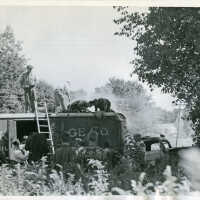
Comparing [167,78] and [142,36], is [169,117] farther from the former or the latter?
[142,36]

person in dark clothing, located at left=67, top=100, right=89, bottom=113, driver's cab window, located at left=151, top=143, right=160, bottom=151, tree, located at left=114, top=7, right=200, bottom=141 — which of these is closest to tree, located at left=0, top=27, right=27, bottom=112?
person in dark clothing, located at left=67, top=100, right=89, bottom=113

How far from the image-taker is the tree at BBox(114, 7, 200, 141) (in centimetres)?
518

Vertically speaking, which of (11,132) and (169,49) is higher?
(169,49)

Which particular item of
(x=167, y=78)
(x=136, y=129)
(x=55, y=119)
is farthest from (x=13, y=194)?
(x=167, y=78)

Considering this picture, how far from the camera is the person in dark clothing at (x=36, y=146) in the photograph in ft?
17.0

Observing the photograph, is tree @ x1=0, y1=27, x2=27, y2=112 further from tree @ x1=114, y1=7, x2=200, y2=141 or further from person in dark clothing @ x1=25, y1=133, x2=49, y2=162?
tree @ x1=114, y1=7, x2=200, y2=141

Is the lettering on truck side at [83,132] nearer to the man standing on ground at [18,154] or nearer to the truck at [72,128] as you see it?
the truck at [72,128]

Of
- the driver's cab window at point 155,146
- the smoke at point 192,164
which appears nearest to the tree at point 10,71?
the driver's cab window at point 155,146

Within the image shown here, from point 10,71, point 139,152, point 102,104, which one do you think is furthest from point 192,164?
point 10,71

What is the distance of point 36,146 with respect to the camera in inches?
204

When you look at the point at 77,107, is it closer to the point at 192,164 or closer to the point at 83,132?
the point at 83,132

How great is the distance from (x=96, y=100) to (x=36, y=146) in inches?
24.4

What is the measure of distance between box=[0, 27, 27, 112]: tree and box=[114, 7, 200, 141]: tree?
2.80 ft

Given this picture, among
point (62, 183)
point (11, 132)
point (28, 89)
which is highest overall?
point (28, 89)
